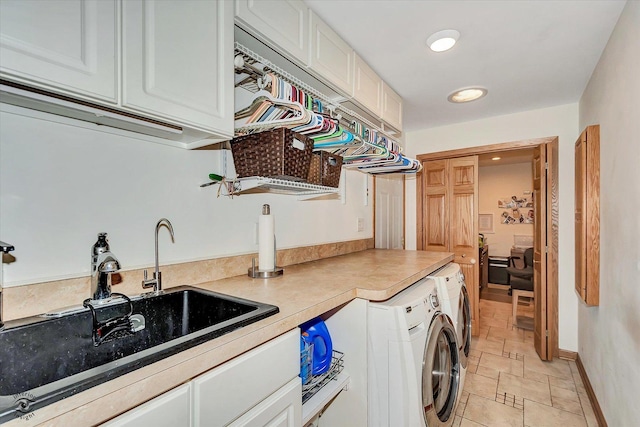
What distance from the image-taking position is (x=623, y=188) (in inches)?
59.2

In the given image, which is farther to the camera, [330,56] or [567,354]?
[567,354]

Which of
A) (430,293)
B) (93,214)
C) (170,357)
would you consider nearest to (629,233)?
(430,293)

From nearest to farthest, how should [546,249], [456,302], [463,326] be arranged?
[456,302], [463,326], [546,249]

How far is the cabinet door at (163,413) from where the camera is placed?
573mm

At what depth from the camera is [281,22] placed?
1.31 meters

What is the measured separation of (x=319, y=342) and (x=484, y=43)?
1926 mm

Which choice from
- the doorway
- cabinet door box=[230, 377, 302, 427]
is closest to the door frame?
the doorway

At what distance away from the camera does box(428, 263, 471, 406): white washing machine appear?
180 centimetres

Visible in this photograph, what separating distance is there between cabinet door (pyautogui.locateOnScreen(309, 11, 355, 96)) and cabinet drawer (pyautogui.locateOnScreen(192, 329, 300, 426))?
1293 millimetres

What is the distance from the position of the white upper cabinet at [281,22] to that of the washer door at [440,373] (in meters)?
1.49

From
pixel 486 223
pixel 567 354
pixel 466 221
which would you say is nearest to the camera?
pixel 567 354

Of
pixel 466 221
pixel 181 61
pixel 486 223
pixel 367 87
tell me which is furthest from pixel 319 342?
pixel 486 223

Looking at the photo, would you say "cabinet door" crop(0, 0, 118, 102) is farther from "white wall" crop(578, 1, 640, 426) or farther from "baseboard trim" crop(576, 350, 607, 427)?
"baseboard trim" crop(576, 350, 607, 427)

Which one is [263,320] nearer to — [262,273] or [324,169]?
[262,273]
